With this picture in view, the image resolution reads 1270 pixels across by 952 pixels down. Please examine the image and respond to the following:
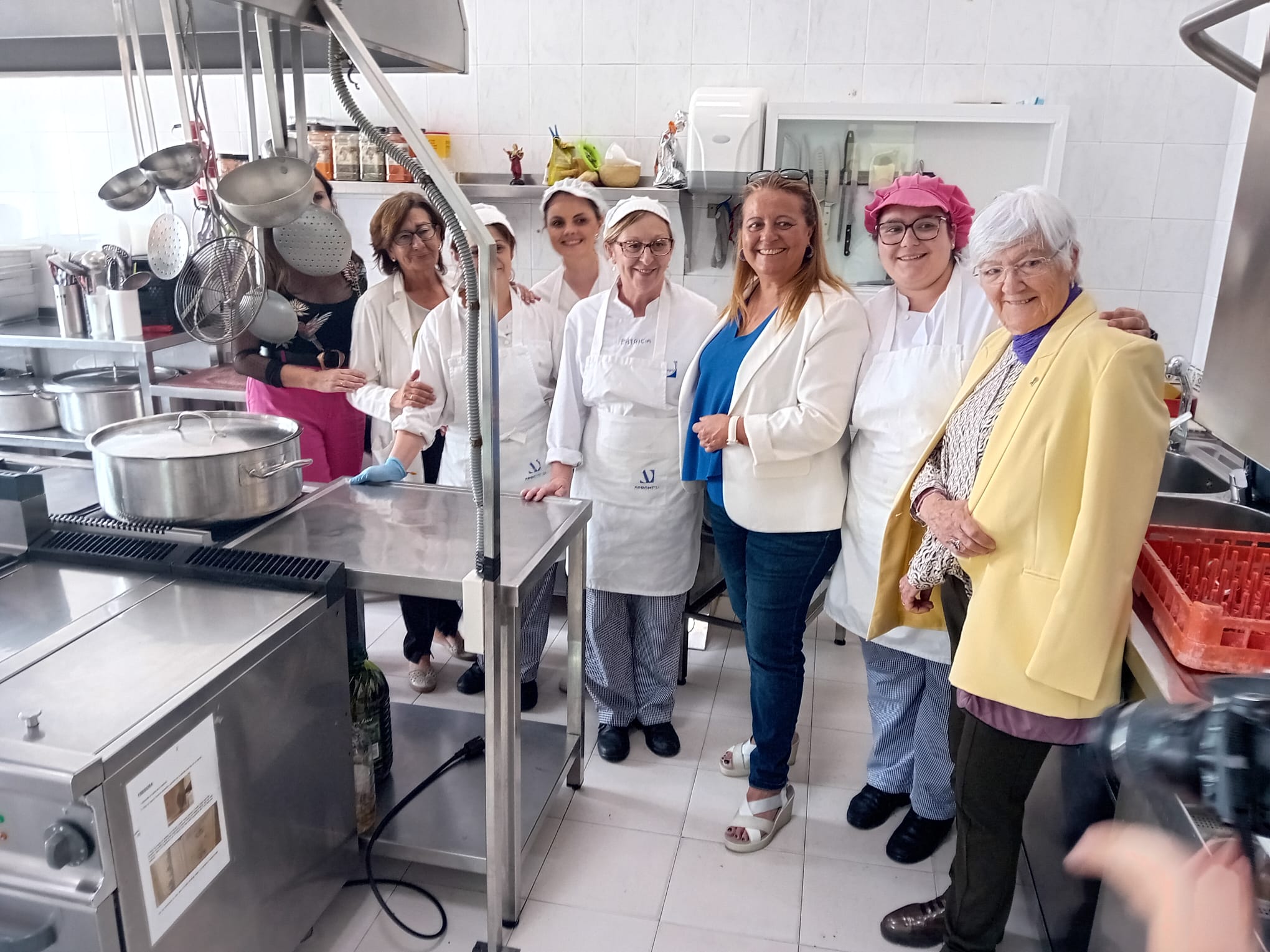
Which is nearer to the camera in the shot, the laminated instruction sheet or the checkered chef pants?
the laminated instruction sheet

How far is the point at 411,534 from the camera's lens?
5.47 ft

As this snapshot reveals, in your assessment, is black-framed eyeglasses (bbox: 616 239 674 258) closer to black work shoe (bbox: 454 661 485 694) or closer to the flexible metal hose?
the flexible metal hose

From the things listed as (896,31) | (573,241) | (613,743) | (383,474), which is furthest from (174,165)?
(896,31)

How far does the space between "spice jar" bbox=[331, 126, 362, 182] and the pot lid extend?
69.1 inches

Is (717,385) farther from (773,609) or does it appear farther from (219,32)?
(219,32)

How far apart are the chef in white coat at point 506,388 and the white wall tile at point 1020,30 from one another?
73.4 inches

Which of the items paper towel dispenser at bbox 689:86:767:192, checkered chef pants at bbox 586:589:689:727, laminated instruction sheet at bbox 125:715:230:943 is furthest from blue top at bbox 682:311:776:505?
paper towel dispenser at bbox 689:86:767:192

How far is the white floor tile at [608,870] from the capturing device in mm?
1806

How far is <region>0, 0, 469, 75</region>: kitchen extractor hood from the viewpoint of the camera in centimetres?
120

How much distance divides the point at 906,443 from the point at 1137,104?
2.05 metres

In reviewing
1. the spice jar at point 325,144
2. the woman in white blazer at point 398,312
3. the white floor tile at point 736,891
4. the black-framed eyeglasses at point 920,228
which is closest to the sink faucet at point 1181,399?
the black-framed eyeglasses at point 920,228

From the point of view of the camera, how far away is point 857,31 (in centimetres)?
307

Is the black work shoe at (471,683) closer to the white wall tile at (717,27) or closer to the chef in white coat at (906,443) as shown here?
the chef in white coat at (906,443)

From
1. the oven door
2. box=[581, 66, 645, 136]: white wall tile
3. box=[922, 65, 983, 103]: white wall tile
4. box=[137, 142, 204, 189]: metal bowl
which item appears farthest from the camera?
box=[581, 66, 645, 136]: white wall tile
